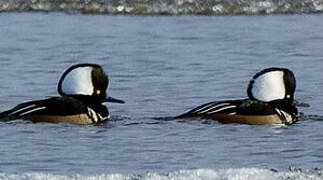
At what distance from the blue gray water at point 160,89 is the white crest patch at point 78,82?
1.41ft

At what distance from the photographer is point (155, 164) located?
10.3 meters

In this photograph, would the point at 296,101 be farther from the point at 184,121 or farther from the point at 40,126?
the point at 40,126

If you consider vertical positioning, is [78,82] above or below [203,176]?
below

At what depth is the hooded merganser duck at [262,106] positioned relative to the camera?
491 inches

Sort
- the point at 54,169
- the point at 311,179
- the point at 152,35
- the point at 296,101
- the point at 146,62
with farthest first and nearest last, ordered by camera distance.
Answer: the point at 152,35 < the point at 146,62 < the point at 296,101 < the point at 54,169 < the point at 311,179

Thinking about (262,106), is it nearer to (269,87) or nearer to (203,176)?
(269,87)

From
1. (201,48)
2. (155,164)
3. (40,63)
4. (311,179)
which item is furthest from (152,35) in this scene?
(311,179)

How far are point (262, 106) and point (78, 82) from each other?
173cm

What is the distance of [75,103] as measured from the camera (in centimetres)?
1266

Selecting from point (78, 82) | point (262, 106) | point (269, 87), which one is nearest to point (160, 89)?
point (78, 82)

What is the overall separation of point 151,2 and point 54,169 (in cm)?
1243

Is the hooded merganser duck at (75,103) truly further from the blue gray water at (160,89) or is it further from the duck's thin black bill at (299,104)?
the duck's thin black bill at (299,104)

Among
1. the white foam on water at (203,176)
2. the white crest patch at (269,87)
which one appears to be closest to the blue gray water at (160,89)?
the white foam on water at (203,176)

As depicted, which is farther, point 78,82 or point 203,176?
point 78,82
